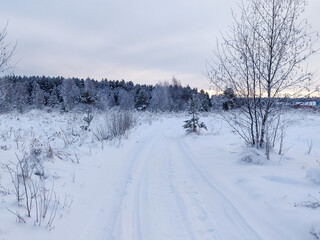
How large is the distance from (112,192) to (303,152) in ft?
22.1

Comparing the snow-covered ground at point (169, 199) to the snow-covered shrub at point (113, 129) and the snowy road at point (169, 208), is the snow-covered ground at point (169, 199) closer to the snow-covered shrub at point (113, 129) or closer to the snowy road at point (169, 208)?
the snowy road at point (169, 208)

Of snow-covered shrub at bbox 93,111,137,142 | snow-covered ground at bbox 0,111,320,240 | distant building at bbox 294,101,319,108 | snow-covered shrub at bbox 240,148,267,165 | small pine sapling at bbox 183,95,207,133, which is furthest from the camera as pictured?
small pine sapling at bbox 183,95,207,133

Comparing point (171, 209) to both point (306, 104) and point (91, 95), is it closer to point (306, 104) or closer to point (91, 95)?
point (306, 104)

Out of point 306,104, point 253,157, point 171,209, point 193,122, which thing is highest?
point 306,104

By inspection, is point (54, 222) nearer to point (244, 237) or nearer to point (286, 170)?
point (244, 237)

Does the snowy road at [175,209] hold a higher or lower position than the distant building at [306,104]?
lower

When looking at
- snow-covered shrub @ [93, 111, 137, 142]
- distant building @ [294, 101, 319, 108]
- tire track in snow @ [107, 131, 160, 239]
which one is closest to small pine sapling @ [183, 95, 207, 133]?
snow-covered shrub @ [93, 111, 137, 142]

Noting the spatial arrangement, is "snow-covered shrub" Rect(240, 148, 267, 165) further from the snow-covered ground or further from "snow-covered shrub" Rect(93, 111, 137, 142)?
"snow-covered shrub" Rect(93, 111, 137, 142)

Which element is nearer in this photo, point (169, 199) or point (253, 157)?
point (169, 199)

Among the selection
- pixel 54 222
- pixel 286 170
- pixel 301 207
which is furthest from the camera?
pixel 286 170

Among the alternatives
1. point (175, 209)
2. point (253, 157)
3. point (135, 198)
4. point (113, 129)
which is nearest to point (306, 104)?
point (253, 157)

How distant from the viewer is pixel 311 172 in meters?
4.71

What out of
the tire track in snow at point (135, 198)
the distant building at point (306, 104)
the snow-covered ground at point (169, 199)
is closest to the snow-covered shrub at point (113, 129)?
the tire track in snow at point (135, 198)

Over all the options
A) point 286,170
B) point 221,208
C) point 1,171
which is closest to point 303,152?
point 286,170
